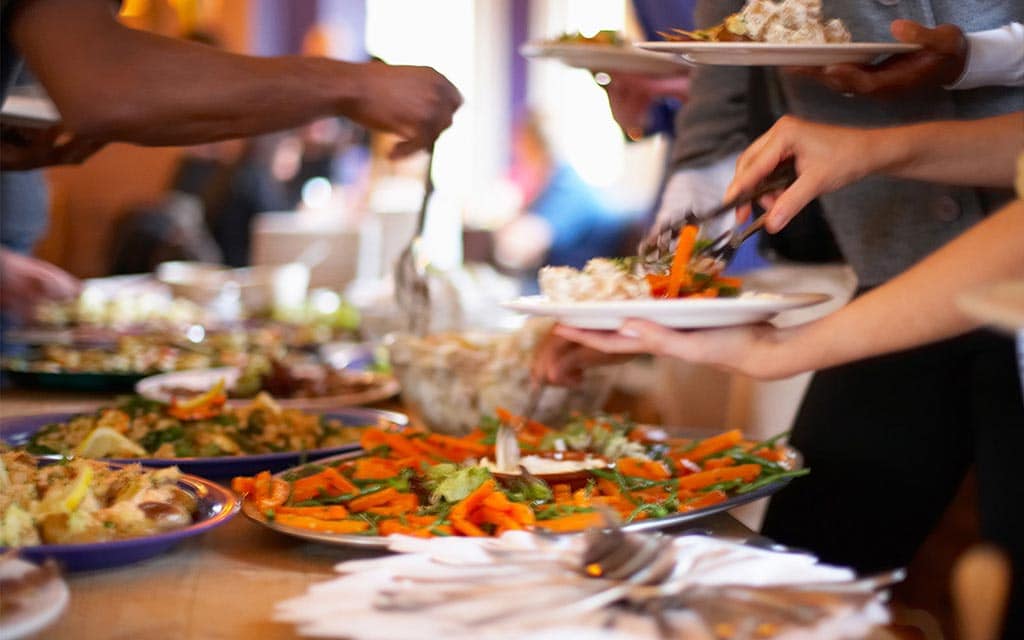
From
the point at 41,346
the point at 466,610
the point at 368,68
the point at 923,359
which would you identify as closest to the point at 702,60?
the point at 368,68

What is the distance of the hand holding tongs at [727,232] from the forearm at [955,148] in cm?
11

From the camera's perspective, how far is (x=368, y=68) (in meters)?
1.62

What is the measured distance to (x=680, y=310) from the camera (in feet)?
4.34

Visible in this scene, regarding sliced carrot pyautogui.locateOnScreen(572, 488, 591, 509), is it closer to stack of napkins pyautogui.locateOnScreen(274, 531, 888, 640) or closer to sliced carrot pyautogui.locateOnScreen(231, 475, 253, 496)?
stack of napkins pyautogui.locateOnScreen(274, 531, 888, 640)

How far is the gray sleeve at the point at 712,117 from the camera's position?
6.93 ft

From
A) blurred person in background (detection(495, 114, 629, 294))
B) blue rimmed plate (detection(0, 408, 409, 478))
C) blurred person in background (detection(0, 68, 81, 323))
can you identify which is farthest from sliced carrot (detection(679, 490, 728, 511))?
blurred person in background (detection(495, 114, 629, 294))

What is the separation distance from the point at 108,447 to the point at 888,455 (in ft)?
3.63

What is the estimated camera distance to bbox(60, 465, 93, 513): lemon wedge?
115cm

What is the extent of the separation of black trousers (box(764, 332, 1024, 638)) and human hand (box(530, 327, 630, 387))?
1.15 ft

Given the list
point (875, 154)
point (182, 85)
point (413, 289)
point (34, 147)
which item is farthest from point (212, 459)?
point (875, 154)

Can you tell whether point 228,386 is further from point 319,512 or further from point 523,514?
point 523,514

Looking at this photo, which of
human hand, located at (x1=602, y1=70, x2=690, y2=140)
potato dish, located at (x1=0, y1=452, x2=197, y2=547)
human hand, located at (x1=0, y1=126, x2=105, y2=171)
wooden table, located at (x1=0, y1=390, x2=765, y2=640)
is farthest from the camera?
human hand, located at (x1=602, y1=70, x2=690, y2=140)

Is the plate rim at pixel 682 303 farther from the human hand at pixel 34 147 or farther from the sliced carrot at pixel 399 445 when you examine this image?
the human hand at pixel 34 147

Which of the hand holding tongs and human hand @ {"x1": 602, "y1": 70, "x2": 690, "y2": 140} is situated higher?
human hand @ {"x1": 602, "y1": 70, "x2": 690, "y2": 140}
